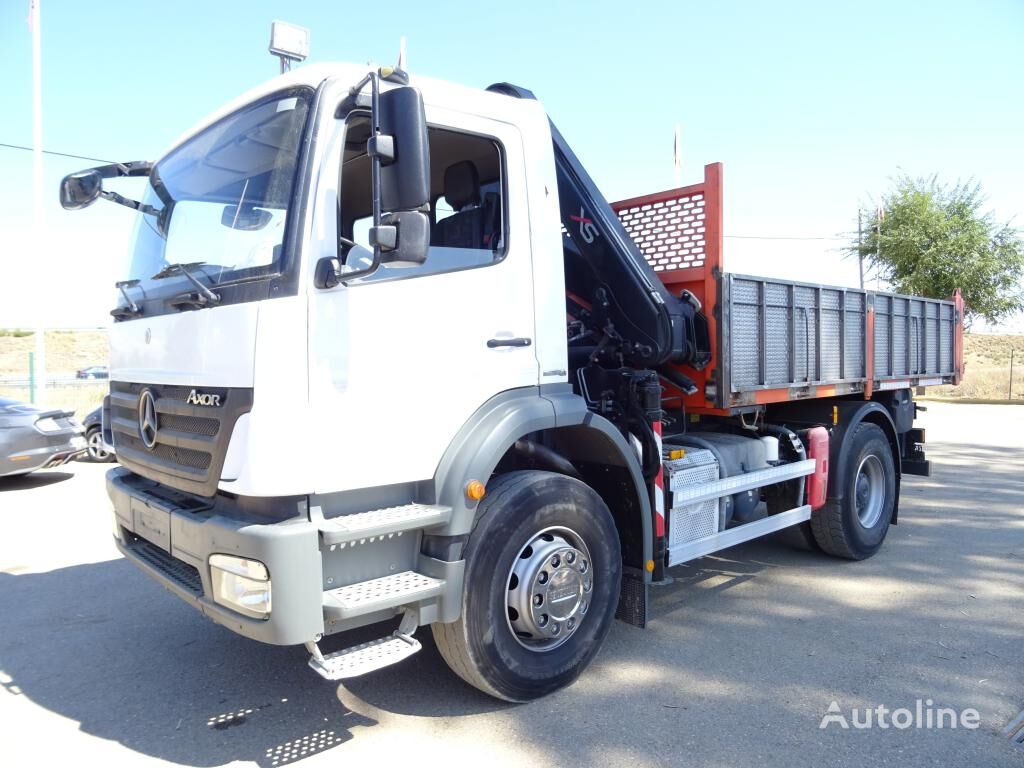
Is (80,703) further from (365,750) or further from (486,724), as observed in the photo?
(486,724)

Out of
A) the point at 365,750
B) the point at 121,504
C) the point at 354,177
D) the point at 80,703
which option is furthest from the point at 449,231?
the point at 80,703

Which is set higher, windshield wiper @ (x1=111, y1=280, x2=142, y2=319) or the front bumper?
windshield wiper @ (x1=111, y1=280, x2=142, y2=319)

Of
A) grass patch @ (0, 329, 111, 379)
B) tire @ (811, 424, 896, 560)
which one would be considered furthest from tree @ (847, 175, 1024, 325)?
grass patch @ (0, 329, 111, 379)

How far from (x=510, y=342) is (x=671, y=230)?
1.91 m

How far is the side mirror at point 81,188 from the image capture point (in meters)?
4.01

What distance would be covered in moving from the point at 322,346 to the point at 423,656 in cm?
210

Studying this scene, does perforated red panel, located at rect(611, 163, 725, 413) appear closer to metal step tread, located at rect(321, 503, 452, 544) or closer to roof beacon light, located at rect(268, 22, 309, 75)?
metal step tread, located at rect(321, 503, 452, 544)

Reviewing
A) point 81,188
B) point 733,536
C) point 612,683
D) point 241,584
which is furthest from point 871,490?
point 81,188

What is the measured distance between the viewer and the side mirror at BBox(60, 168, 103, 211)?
401cm

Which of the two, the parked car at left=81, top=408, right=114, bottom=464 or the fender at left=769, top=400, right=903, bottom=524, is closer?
the fender at left=769, top=400, right=903, bottom=524

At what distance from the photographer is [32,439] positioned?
9234 mm

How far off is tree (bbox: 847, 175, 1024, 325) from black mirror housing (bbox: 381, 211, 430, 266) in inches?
1045

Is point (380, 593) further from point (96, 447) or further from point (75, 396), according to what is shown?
point (75, 396)

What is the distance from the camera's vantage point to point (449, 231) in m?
3.72
